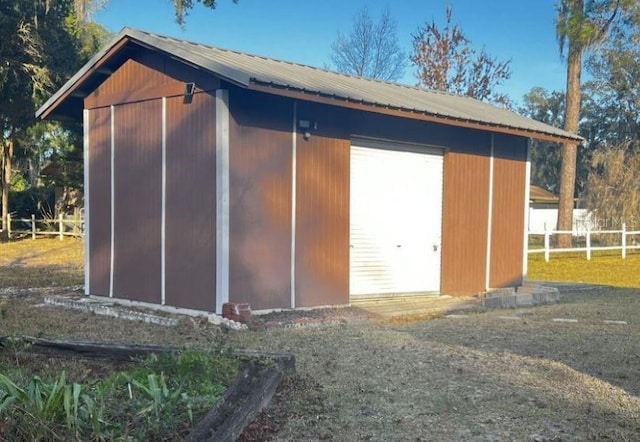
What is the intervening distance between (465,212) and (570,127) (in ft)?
44.5

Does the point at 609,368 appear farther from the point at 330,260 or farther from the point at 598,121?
the point at 598,121

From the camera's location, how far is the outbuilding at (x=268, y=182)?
8.77 meters

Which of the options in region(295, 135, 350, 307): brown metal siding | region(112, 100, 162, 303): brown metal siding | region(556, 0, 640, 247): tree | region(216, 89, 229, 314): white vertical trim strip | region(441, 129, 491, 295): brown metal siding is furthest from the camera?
region(556, 0, 640, 247): tree

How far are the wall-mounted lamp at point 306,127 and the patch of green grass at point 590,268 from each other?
851cm

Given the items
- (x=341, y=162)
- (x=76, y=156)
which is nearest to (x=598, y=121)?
(x=76, y=156)

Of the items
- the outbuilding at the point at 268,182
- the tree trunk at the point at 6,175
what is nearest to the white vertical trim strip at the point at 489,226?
the outbuilding at the point at 268,182

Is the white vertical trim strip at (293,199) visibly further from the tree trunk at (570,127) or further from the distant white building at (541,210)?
the distant white building at (541,210)

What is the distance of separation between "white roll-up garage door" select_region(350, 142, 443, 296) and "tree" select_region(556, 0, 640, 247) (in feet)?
44.6

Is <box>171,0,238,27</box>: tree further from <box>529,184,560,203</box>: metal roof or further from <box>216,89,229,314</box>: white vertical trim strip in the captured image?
<box>529,184,560,203</box>: metal roof

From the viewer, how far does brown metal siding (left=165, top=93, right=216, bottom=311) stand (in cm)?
878

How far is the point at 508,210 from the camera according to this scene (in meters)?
12.6

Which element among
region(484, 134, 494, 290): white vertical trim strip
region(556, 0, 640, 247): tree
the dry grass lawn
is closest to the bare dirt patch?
the dry grass lawn

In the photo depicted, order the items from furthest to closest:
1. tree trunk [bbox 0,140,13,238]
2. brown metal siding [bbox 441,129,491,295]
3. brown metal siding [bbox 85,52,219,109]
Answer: tree trunk [bbox 0,140,13,238], brown metal siding [bbox 441,129,491,295], brown metal siding [bbox 85,52,219,109]

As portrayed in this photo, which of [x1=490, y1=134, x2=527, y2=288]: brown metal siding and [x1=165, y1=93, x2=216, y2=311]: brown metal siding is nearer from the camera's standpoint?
[x1=165, y1=93, x2=216, y2=311]: brown metal siding
